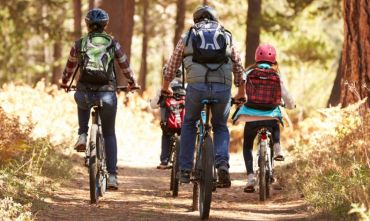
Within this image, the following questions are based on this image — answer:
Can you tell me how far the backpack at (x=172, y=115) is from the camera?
1112 cm

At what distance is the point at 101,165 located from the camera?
371 inches

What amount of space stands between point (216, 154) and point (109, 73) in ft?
5.71

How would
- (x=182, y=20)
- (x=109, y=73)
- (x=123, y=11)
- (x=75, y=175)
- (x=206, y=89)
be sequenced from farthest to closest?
1. (x=182, y=20)
2. (x=123, y=11)
3. (x=75, y=175)
4. (x=109, y=73)
5. (x=206, y=89)

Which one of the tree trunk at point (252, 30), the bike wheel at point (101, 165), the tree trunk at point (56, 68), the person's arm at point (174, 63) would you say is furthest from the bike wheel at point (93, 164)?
the tree trunk at point (56, 68)

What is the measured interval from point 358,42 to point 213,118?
202 inches

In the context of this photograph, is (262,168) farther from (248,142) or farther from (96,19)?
(96,19)

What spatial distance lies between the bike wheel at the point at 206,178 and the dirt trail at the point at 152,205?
41 cm

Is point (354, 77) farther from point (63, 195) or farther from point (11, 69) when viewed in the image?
point (11, 69)

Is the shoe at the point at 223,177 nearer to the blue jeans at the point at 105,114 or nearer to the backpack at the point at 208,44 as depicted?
the backpack at the point at 208,44

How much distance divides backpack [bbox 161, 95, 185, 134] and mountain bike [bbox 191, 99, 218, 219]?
2.43 meters

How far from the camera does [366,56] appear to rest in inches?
502

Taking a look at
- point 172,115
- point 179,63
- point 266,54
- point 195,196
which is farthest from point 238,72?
point 172,115

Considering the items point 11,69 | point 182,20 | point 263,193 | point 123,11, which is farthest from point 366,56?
point 11,69

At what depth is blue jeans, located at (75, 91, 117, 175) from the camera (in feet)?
30.5
